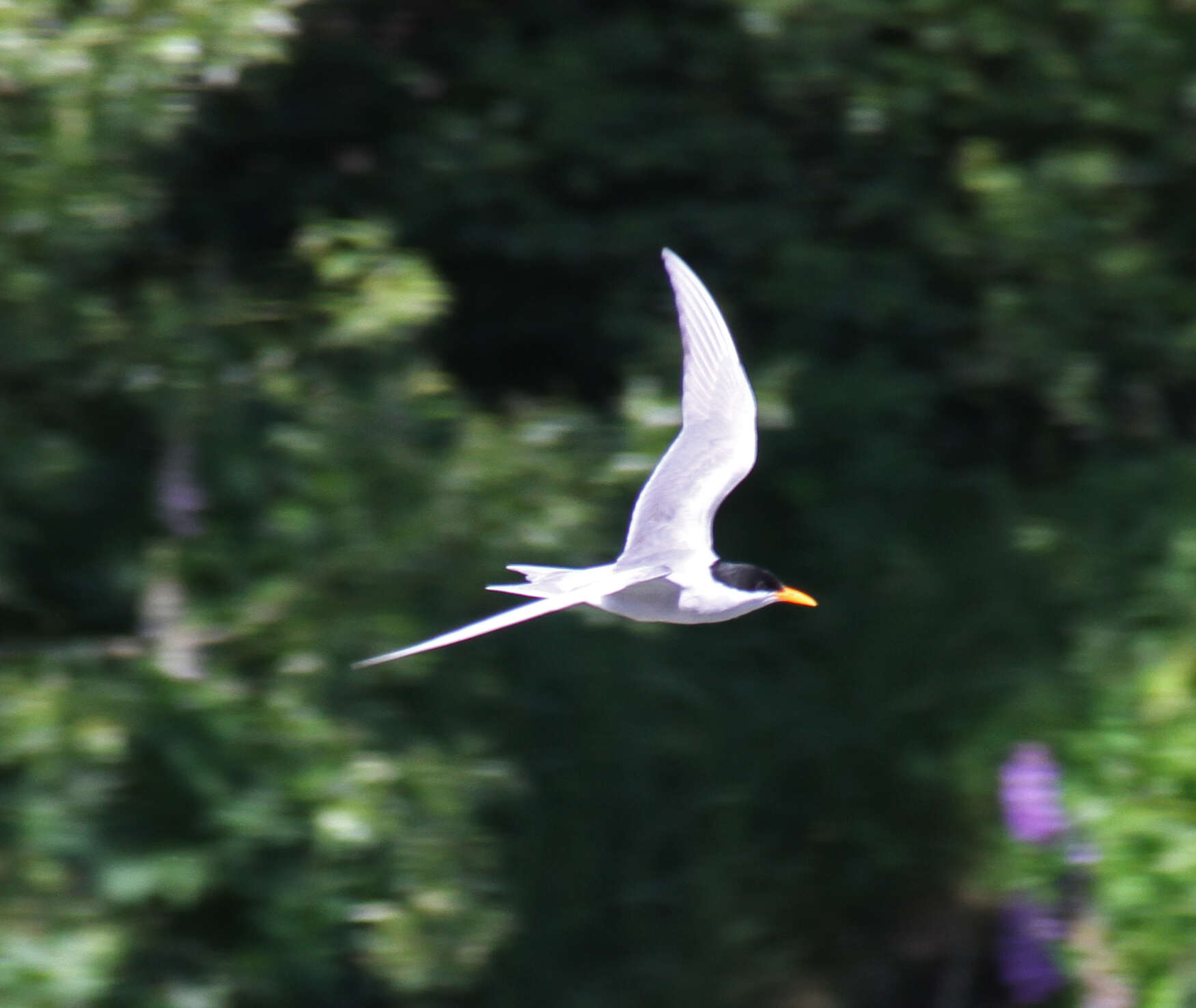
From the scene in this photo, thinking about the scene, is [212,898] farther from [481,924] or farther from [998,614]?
[998,614]

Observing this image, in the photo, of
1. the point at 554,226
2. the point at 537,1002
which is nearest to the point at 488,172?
the point at 554,226

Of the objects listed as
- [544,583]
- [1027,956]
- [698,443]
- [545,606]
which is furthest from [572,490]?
[1027,956]

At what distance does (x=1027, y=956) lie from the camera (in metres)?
4.27

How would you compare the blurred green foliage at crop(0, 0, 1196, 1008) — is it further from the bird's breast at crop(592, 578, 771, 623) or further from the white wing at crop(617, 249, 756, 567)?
the bird's breast at crop(592, 578, 771, 623)

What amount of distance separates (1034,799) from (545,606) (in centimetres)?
186

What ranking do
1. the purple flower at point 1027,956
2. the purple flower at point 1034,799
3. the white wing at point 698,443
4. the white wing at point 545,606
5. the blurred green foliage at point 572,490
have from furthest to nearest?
the purple flower at point 1027,956, the purple flower at point 1034,799, the blurred green foliage at point 572,490, the white wing at point 698,443, the white wing at point 545,606

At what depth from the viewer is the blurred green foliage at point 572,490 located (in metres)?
3.47

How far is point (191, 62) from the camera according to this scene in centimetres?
340

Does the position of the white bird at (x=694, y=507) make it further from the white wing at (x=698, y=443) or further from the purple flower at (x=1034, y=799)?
the purple flower at (x=1034, y=799)

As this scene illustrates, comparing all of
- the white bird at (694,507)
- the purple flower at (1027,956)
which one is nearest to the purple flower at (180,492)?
the white bird at (694,507)

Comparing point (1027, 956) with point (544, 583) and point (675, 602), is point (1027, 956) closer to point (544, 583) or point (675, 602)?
point (675, 602)

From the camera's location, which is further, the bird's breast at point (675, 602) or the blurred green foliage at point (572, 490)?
the blurred green foliage at point (572, 490)

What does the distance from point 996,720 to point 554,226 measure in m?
1.65

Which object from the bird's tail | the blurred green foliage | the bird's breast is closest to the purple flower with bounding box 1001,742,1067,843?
the blurred green foliage
